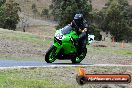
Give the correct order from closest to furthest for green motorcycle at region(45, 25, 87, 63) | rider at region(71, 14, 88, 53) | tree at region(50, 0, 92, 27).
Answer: green motorcycle at region(45, 25, 87, 63), rider at region(71, 14, 88, 53), tree at region(50, 0, 92, 27)

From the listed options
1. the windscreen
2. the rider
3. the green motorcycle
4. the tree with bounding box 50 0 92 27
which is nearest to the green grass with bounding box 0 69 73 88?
the green motorcycle

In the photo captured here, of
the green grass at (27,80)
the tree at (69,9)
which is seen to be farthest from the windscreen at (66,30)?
the tree at (69,9)

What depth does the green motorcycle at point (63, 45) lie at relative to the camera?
711 inches

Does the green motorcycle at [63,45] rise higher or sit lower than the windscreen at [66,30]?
lower

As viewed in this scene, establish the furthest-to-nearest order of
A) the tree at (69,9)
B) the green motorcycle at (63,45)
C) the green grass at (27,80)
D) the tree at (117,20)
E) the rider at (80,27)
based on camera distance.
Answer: the tree at (117,20) < the tree at (69,9) < the rider at (80,27) < the green motorcycle at (63,45) < the green grass at (27,80)

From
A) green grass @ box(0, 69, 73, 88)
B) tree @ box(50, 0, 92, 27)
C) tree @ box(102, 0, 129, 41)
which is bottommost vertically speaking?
tree @ box(102, 0, 129, 41)

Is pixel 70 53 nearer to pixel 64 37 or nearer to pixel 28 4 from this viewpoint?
pixel 64 37

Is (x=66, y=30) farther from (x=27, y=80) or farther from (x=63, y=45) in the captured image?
(x=27, y=80)

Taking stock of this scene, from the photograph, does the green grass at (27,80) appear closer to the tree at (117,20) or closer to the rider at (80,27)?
the rider at (80,27)

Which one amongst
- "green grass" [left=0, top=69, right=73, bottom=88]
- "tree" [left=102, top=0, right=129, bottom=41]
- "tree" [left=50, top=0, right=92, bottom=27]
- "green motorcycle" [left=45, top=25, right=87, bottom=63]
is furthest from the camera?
"tree" [left=102, top=0, right=129, bottom=41]

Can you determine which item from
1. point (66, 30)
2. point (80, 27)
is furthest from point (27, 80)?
point (80, 27)

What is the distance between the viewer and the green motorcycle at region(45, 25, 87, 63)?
1805 cm

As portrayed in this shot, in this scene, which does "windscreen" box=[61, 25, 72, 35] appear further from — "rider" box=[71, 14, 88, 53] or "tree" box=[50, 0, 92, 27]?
"tree" box=[50, 0, 92, 27]

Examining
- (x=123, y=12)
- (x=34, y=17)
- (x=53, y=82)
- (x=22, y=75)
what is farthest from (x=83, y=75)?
(x=34, y=17)
